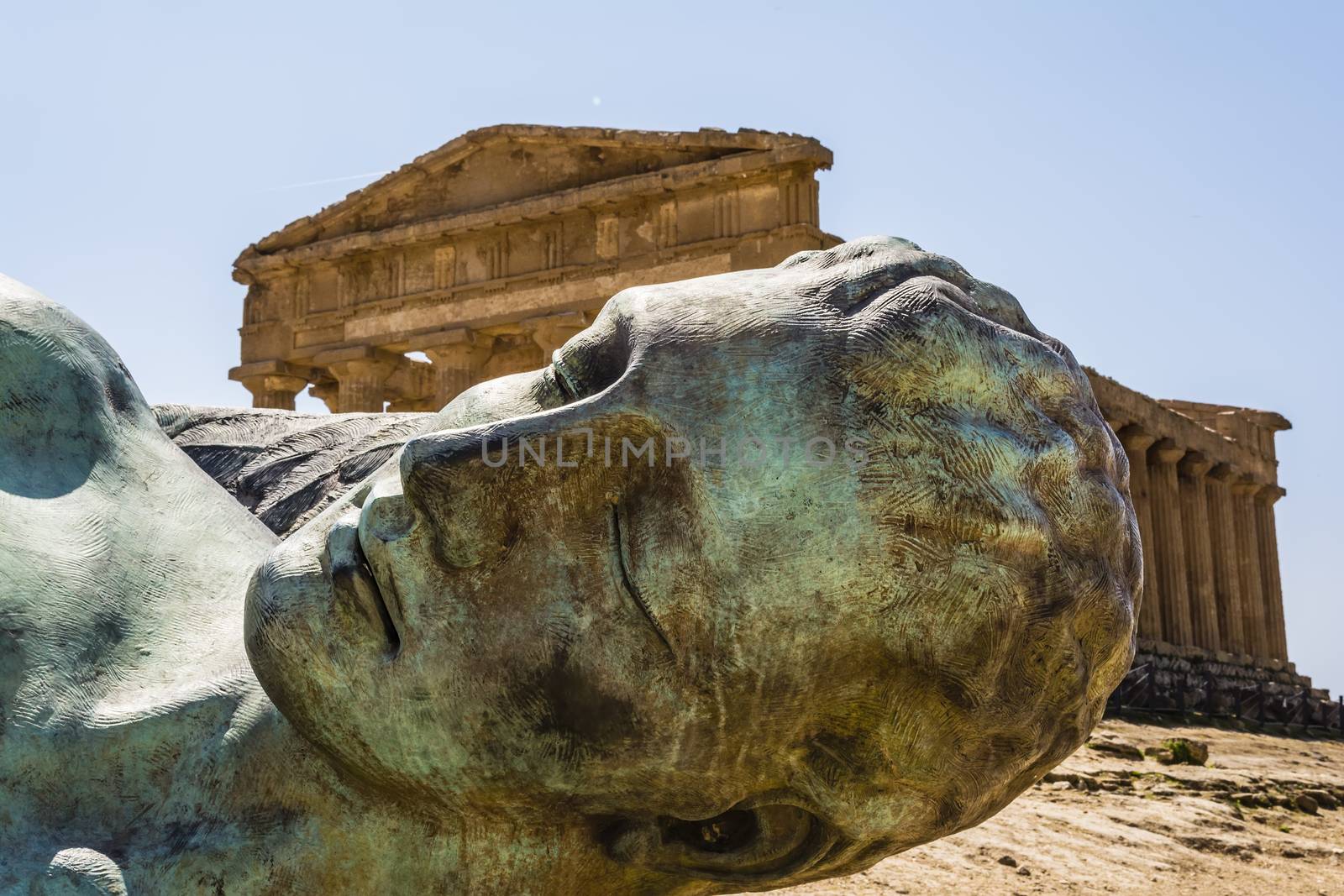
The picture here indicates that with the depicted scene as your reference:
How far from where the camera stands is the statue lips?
1.02 meters

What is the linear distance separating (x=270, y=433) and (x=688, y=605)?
2.53 ft

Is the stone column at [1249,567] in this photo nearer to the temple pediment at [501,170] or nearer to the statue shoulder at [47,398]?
the temple pediment at [501,170]

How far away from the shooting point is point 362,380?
25.8 metres

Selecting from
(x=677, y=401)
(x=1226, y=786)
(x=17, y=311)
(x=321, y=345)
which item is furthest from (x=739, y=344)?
(x=321, y=345)

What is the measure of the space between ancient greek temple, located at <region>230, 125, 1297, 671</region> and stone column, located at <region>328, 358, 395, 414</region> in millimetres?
33

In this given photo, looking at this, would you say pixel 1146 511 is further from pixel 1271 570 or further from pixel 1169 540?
pixel 1271 570

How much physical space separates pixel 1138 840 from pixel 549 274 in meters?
17.0

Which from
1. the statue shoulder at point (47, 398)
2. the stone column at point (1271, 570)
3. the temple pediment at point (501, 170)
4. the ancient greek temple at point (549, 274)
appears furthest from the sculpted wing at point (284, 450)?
the stone column at point (1271, 570)

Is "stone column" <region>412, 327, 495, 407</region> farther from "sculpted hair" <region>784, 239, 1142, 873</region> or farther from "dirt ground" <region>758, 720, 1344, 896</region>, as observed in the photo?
"sculpted hair" <region>784, 239, 1142, 873</region>

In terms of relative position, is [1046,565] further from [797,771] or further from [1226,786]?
[1226,786]

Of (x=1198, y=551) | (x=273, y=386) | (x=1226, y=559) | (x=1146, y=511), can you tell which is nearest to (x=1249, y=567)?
(x=1226, y=559)

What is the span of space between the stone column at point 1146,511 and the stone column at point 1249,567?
404cm

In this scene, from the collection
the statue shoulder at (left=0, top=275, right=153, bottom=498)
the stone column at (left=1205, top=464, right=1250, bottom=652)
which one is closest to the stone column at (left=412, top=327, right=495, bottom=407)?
the stone column at (left=1205, top=464, right=1250, bottom=652)

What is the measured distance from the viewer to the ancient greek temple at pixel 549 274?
2197 cm
